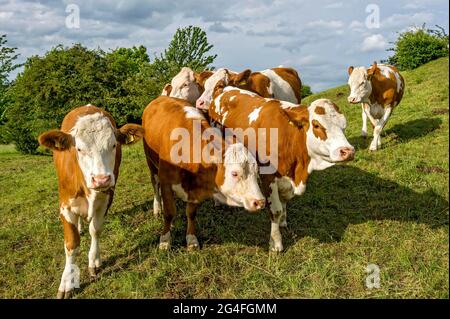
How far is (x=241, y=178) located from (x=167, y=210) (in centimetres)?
131

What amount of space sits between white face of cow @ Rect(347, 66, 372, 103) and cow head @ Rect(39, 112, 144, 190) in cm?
706

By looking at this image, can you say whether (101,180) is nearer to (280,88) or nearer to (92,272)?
(92,272)

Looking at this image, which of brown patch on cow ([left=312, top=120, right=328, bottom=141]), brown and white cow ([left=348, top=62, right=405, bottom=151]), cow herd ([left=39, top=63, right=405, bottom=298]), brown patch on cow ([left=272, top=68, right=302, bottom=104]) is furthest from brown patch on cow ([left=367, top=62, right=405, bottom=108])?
brown patch on cow ([left=312, top=120, right=328, bottom=141])

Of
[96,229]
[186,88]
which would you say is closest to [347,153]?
[96,229]

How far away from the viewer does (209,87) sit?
25.9ft

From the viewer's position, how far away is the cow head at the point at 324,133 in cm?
496

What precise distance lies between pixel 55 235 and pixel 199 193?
2.64 meters

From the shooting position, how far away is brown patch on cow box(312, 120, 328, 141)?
16.8 feet

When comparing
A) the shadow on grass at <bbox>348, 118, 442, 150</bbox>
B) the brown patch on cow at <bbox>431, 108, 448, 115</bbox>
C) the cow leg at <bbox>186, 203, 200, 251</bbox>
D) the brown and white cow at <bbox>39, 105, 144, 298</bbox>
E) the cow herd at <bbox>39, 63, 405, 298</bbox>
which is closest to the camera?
the brown and white cow at <bbox>39, 105, 144, 298</bbox>

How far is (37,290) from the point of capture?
489 centimetres

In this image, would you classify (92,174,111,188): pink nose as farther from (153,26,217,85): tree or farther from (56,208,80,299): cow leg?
(153,26,217,85): tree

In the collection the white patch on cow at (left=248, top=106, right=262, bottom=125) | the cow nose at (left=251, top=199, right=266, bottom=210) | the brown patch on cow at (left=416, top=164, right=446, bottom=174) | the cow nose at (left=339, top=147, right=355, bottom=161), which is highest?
the white patch on cow at (left=248, top=106, right=262, bottom=125)

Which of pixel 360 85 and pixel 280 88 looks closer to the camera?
pixel 280 88

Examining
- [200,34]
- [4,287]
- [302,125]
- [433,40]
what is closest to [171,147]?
[302,125]
